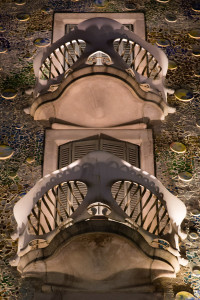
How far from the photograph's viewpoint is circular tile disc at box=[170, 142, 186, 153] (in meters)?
8.33

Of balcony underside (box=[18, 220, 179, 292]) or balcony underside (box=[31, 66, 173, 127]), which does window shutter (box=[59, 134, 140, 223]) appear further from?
balcony underside (box=[18, 220, 179, 292])

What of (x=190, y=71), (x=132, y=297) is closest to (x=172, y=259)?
(x=132, y=297)

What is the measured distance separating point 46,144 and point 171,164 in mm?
1581

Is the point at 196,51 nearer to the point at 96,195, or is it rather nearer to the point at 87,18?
the point at 87,18

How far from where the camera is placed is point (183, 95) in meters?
9.02

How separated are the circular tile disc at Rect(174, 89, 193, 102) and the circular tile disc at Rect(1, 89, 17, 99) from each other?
2.20 meters

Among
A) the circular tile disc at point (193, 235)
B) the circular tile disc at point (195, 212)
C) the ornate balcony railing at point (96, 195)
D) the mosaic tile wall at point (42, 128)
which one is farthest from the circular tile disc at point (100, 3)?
the circular tile disc at point (193, 235)

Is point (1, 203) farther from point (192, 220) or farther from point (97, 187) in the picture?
point (192, 220)

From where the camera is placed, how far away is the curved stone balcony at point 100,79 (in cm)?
785

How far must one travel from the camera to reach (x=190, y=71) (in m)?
9.44

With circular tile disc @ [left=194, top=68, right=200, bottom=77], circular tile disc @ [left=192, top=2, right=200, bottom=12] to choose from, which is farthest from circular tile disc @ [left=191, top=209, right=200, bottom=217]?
circular tile disc @ [left=192, top=2, right=200, bottom=12]

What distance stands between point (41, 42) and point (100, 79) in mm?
2333

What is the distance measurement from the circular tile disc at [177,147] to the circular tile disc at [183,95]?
2.73ft

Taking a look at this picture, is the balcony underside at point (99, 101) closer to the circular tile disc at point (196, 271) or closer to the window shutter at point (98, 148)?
the window shutter at point (98, 148)
